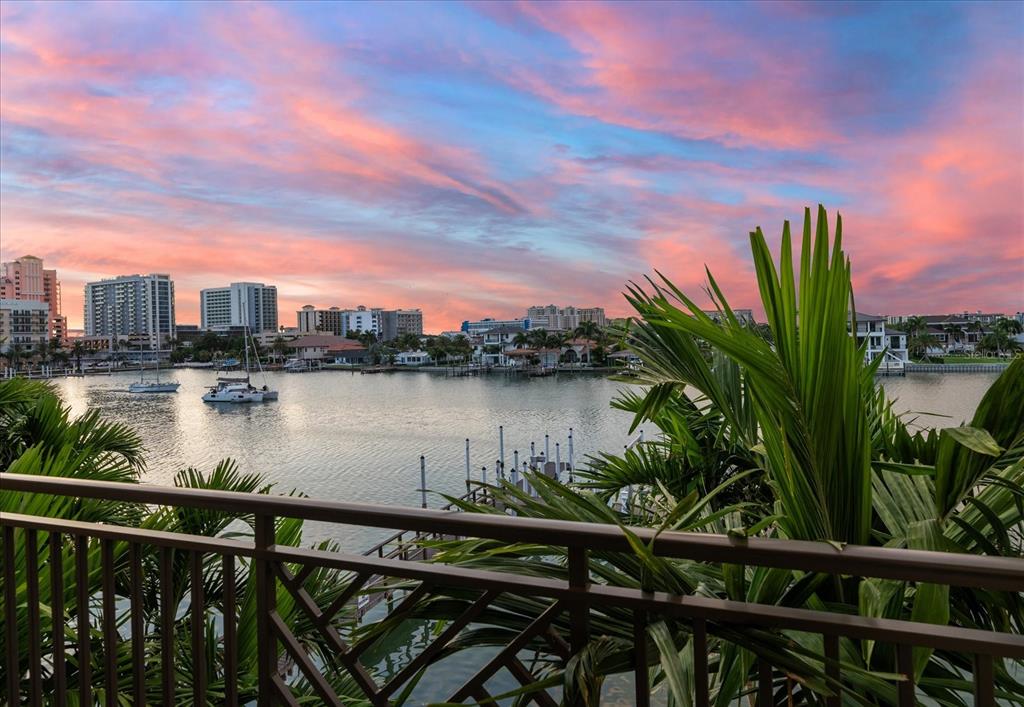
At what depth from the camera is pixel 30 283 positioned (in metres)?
45.6

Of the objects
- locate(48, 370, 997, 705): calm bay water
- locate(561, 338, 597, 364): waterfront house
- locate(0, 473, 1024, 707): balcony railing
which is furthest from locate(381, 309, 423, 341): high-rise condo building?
locate(0, 473, 1024, 707): balcony railing

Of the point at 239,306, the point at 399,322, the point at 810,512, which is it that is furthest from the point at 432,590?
the point at 399,322

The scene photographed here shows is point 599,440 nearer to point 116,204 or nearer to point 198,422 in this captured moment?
point 116,204

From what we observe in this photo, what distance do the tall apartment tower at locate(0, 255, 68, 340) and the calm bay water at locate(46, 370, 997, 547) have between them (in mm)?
7640

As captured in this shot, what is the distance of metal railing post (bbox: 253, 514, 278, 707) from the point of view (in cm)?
124

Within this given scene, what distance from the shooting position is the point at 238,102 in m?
14.9

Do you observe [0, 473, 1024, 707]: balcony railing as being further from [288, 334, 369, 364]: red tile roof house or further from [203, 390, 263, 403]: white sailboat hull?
[288, 334, 369, 364]: red tile roof house

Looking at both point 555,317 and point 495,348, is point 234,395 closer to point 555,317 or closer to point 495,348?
point 495,348

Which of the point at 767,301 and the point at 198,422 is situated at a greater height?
the point at 767,301

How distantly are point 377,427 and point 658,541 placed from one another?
103ft

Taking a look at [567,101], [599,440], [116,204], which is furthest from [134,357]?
[567,101]

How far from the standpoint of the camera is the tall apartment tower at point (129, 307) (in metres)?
76.2

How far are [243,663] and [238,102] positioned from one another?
15.6 metres

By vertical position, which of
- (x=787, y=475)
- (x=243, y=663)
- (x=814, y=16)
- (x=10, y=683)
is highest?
(x=814, y=16)
